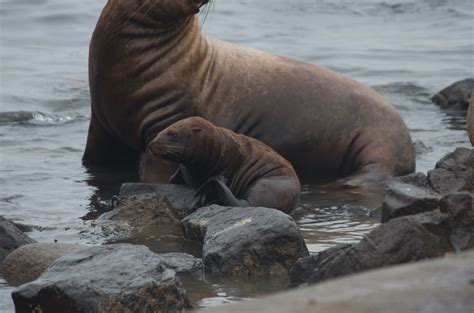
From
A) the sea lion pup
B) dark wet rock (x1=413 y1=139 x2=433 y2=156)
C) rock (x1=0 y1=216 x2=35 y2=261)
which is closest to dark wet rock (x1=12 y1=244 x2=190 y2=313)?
rock (x1=0 y1=216 x2=35 y2=261)

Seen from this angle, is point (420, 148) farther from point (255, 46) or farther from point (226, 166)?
point (255, 46)

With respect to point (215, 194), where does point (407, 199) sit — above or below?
above

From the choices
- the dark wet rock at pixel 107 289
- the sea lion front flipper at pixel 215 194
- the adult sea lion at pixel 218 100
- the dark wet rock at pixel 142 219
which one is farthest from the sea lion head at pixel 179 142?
the dark wet rock at pixel 107 289

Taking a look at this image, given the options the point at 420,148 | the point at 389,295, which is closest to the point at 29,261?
the point at 389,295

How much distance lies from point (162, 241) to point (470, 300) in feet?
15.0

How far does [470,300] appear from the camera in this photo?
115 inches

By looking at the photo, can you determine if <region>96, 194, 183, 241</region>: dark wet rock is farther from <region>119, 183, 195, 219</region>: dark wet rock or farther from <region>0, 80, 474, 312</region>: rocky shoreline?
<region>119, 183, 195, 219</region>: dark wet rock

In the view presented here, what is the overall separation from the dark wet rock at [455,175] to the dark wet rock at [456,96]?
6299mm

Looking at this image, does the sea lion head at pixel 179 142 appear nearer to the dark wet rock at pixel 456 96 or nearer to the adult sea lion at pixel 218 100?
the adult sea lion at pixel 218 100

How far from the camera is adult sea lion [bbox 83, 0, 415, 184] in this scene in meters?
9.31

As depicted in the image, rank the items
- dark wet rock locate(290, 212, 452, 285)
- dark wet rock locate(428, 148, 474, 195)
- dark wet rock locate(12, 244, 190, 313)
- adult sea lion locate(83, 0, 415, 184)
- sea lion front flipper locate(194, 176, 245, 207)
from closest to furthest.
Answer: dark wet rock locate(12, 244, 190, 313)
dark wet rock locate(290, 212, 452, 285)
dark wet rock locate(428, 148, 474, 195)
sea lion front flipper locate(194, 176, 245, 207)
adult sea lion locate(83, 0, 415, 184)

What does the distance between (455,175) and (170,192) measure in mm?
2092

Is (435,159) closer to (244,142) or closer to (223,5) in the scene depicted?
(244,142)

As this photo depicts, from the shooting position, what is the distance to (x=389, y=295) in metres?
2.89
